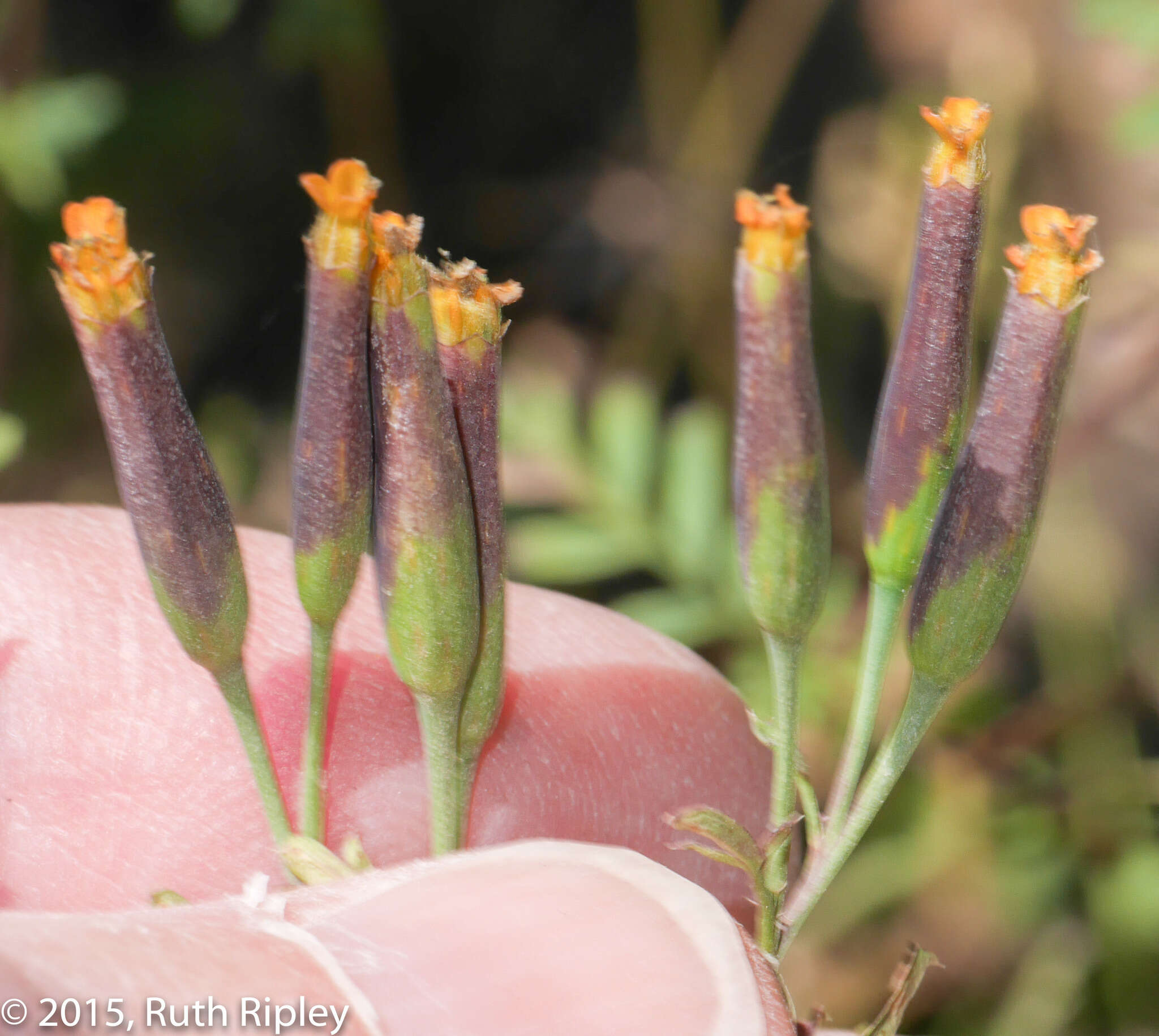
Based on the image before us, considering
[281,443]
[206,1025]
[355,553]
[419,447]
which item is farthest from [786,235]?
[281,443]

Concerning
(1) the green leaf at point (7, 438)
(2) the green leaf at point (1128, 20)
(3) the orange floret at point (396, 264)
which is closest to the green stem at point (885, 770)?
(3) the orange floret at point (396, 264)

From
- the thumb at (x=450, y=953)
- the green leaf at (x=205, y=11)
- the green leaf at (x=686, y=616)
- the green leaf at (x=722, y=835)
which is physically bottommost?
the green leaf at (x=686, y=616)

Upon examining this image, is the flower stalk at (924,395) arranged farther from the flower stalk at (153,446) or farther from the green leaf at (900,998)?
the flower stalk at (153,446)

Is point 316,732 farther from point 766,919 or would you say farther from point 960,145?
point 960,145

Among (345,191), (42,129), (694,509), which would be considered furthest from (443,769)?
(42,129)

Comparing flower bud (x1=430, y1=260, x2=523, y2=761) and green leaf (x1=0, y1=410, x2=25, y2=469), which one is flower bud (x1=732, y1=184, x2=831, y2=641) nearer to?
flower bud (x1=430, y1=260, x2=523, y2=761)

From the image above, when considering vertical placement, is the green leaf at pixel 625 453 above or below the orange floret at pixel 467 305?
below
